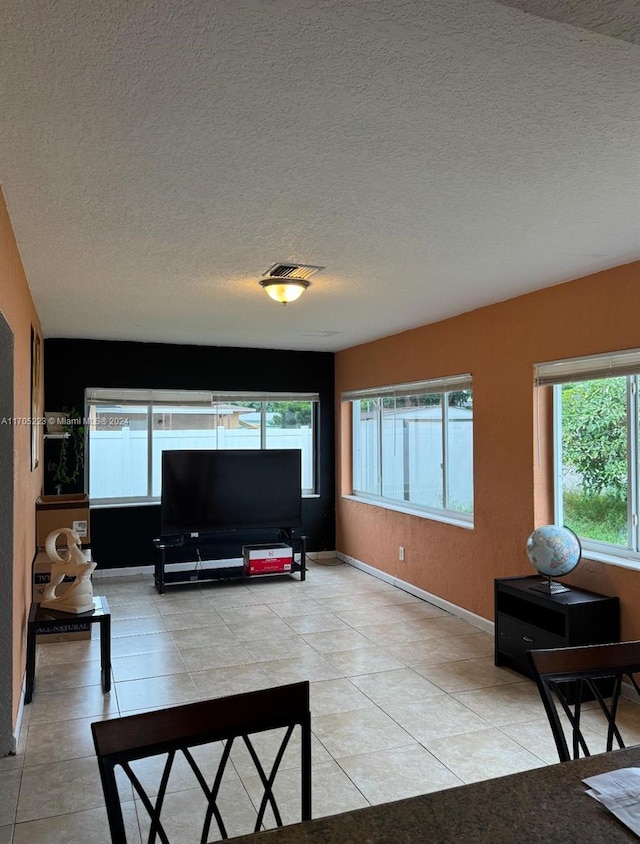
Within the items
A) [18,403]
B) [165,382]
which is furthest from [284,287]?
[165,382]

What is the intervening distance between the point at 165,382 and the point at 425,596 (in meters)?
3.54

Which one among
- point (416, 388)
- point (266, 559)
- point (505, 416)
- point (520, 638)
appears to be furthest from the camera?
point (266, 559)

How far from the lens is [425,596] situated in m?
5.64

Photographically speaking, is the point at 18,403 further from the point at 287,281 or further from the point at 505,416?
the point at 505,416

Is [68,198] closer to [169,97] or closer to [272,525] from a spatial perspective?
[169,97]

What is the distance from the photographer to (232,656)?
14.2 ft

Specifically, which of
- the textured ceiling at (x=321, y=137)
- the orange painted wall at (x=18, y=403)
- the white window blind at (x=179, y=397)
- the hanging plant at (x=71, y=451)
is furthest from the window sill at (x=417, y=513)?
the orange painted wall at (x=18, y=403)

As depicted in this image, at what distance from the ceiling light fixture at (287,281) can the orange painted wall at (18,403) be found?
140 centimetres

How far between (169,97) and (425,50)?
28.3 inches

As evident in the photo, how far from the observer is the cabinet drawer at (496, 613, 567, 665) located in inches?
145

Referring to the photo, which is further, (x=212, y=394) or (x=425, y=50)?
(x=212, y=394)

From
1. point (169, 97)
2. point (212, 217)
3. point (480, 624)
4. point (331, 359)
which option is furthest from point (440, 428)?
point (169, 97)

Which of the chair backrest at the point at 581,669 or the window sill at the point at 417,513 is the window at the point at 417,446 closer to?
the window sill at the point at 417,513

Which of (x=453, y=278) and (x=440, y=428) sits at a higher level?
(x=453, y=278)
